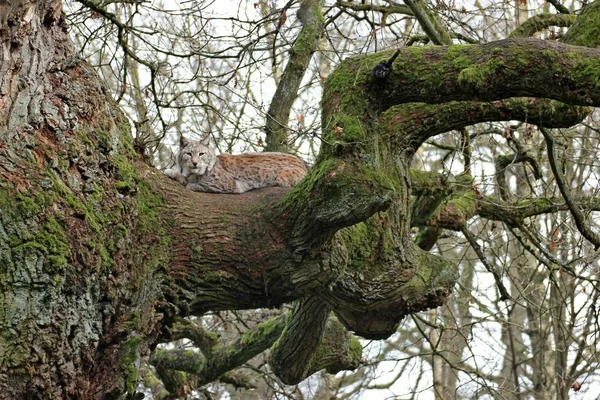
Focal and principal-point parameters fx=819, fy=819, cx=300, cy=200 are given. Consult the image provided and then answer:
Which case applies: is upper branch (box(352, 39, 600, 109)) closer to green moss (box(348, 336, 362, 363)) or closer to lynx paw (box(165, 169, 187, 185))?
lynx paw (box(165, 169, 187, 185))

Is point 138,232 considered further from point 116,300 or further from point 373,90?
point 373,90

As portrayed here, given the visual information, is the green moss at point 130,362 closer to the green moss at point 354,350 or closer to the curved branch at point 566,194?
the green moss at point 354,350

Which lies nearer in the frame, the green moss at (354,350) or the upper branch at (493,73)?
the upper branch at (493,73)

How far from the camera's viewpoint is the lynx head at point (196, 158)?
687 centimetres

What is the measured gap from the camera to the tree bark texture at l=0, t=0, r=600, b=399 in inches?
151

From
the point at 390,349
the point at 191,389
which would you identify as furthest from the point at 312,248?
the point at 390,349

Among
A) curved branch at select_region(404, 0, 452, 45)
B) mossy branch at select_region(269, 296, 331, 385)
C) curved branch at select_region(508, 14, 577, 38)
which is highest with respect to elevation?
curved branch at select_region(508, 14, 577, 38)

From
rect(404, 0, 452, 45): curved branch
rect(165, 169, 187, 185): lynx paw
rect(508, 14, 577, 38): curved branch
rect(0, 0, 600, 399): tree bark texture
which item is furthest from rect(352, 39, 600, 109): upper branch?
rect(165, 169, 187, 185): lynx paw

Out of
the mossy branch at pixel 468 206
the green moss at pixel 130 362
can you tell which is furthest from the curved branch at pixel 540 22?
the green moss at pixel 130 362

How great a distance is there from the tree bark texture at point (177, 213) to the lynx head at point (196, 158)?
179 cm

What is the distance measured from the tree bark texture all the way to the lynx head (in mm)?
1785

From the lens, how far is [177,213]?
15.4 feet

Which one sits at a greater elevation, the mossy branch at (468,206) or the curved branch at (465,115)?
the mossy branch at (468,206)

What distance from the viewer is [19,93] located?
428 centimetres
